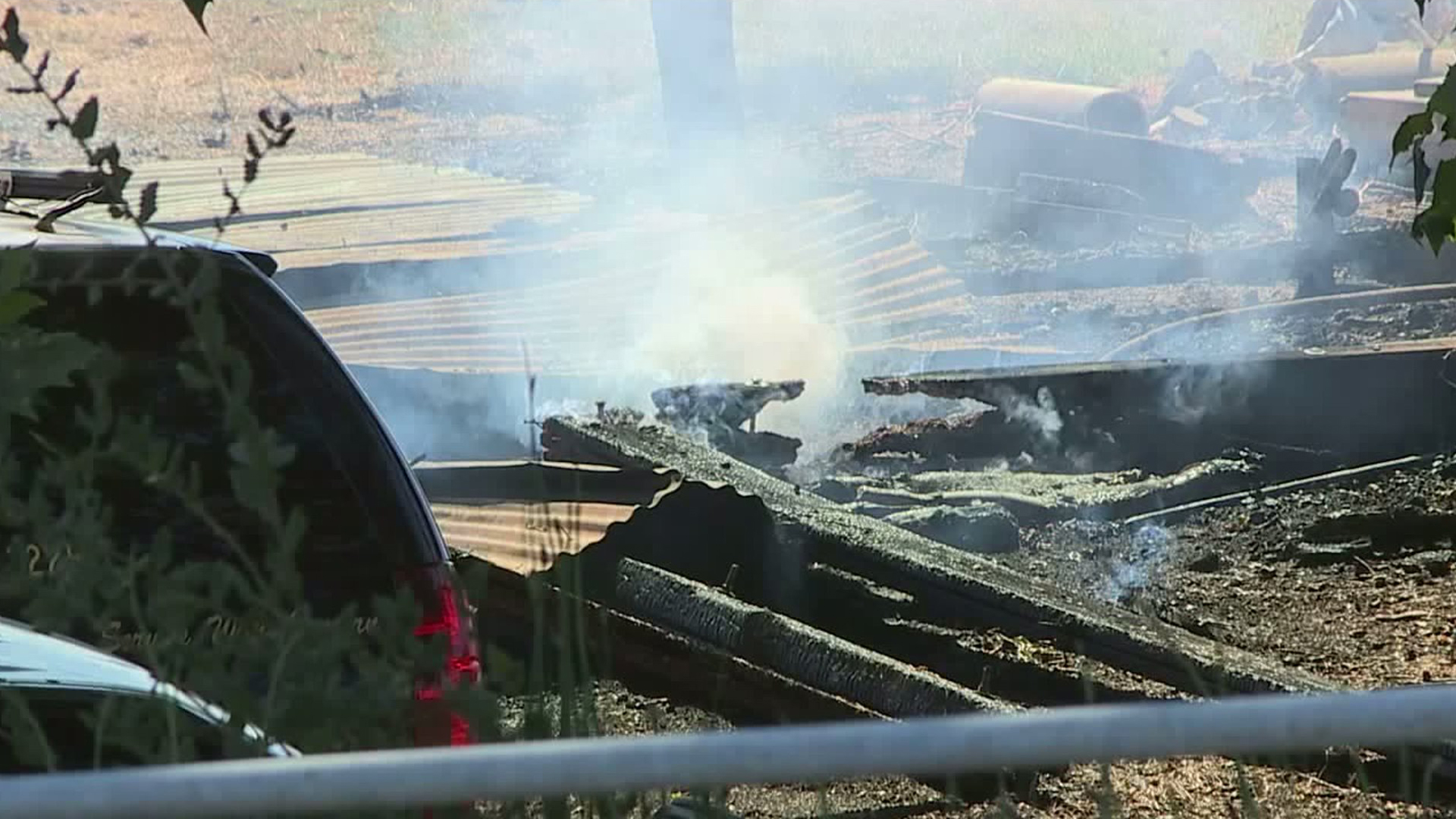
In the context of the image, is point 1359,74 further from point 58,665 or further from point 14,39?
point 14,39

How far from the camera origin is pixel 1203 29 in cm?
2995

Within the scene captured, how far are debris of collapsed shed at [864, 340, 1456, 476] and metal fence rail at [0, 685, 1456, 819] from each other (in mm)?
6882

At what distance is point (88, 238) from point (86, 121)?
117cm

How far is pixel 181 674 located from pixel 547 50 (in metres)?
24.7

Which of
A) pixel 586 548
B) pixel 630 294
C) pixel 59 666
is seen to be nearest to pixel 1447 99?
pixel 59 666

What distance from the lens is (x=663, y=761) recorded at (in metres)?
1.14

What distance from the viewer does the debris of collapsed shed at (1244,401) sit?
7.96m

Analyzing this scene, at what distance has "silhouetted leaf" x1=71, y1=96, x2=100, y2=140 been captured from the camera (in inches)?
70.1

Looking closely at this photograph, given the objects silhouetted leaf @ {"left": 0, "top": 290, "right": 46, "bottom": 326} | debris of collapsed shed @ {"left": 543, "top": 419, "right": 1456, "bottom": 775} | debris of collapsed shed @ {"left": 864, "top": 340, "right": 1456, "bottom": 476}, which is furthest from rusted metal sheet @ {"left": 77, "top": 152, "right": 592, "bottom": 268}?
silhouetted leaf @ {"left": 0, "top": 290, "right": 46, "bottom": 326}

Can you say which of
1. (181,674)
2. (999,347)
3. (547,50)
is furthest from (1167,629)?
(547,50)

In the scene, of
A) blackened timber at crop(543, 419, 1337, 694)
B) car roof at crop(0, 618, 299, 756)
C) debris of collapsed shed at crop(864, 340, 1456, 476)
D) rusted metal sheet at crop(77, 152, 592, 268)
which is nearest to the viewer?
car roof at crop(0, 618, 299, 756)

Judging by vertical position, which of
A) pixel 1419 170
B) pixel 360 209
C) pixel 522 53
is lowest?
pixel 360 209

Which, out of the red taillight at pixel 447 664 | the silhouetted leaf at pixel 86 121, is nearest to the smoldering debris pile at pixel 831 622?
the red taillight at pixel 447 664

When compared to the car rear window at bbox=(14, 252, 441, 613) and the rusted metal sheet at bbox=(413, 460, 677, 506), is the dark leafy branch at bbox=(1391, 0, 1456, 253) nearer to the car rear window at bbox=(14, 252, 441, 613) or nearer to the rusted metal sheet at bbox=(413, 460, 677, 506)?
the car rear window at bbox=(14, 252, 441, 613)
